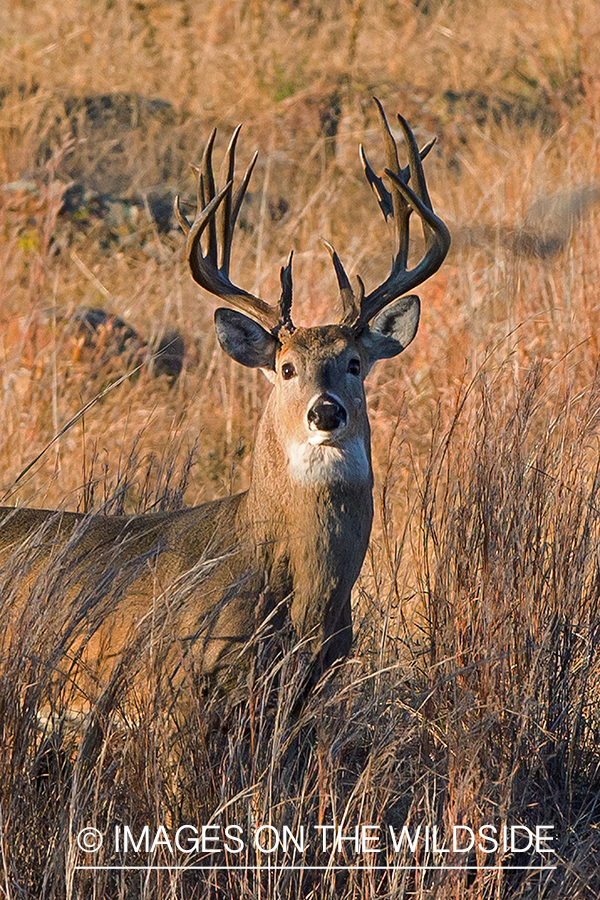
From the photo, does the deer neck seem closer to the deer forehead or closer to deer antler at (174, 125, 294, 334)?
the deer forehead

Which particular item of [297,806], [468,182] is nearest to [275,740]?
[297,806]

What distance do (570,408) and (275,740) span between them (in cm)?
169

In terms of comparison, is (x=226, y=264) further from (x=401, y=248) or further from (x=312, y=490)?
(x=312, y=490)

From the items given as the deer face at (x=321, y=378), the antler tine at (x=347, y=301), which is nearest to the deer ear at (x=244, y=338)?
the deer face at (x=321, y=378)

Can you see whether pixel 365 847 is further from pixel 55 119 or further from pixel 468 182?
pixel 55 119

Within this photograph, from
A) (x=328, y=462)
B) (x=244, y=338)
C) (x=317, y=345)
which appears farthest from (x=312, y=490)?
(x=244, y=338)

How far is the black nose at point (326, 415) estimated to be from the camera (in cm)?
378

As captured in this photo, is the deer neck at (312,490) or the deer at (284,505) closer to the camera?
the deer at (284,505)

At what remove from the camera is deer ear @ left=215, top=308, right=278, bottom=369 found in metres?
4.23

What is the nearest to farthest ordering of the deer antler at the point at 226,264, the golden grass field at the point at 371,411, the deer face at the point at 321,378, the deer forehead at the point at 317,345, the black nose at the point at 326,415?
1. the golden grass field at the point at 371,411
2. the black nose at the point at 326,415
3. the deer face at the point at 321,378
4. the deer forehead at the point at 317,345
5. the deer antler at the point at 226,264

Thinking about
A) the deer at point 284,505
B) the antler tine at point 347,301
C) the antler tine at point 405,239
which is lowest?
the deer at point 284,505

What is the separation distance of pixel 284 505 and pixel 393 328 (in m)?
0.79

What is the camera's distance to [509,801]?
3340 mm

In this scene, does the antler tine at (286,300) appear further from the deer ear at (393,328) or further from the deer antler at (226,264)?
the deer ear at (393,328)
